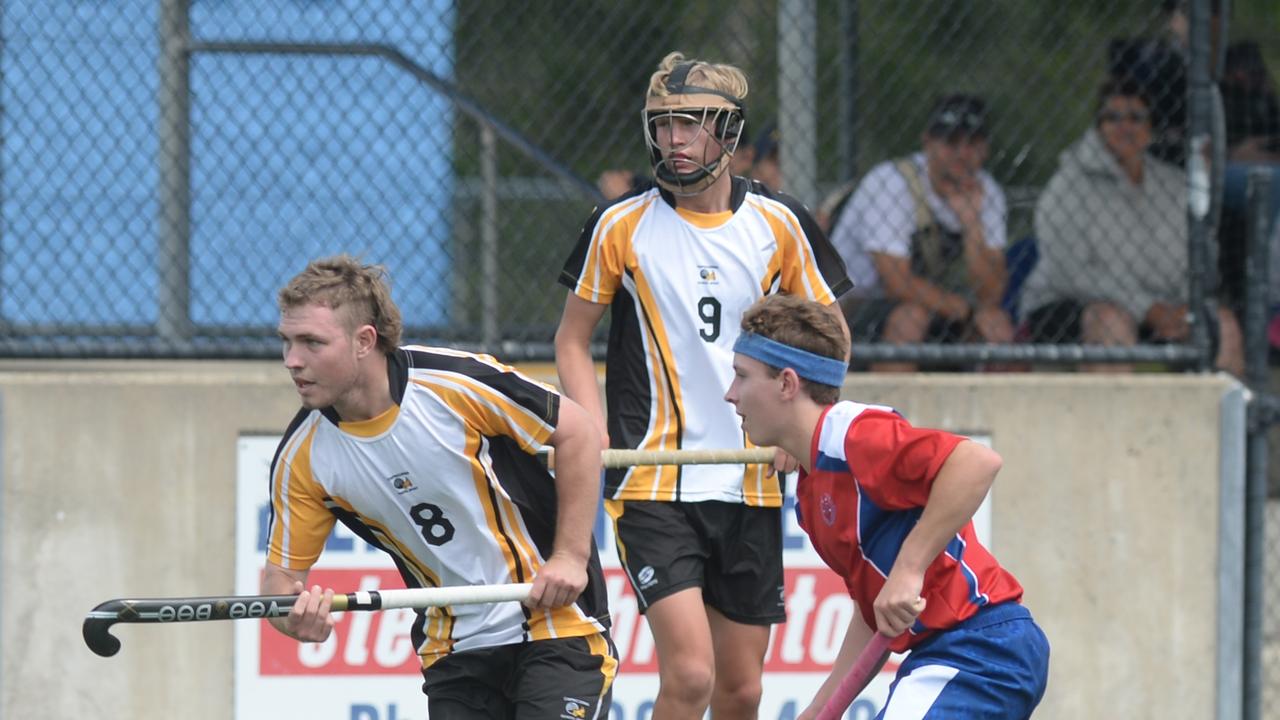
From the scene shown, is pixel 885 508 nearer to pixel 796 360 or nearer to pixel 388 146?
pixel 796 360

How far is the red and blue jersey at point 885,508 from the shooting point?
12.3 ft

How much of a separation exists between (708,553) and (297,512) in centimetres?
140

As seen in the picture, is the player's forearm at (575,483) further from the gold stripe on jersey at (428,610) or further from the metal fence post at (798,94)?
the metal fence post at (798,94)

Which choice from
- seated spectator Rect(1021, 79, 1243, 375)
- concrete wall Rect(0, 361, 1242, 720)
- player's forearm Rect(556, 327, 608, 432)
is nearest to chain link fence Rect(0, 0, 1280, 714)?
seated spectator Rect(1021, 79, 1243, 375)

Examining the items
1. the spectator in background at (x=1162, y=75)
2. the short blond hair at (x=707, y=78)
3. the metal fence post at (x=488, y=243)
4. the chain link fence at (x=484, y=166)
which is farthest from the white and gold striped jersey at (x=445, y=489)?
the spectator in background at (x=1162, y=75)

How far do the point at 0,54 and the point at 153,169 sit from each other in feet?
2.46

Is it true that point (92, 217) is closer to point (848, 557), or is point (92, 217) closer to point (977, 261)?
point (977, 261)

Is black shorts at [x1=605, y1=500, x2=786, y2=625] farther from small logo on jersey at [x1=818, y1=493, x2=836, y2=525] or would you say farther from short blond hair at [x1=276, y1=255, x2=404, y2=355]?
short blond hair at [x1=276, y1=255, x2=404, y2=355]

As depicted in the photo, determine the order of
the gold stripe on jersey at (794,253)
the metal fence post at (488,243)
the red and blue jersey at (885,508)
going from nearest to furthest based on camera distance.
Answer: the red and blue jersey at (885,508) → the gold stripe on jersey at (794,253) → the metal fence post at (488,243)

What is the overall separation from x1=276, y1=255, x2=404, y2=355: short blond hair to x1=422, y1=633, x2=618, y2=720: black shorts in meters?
0.82

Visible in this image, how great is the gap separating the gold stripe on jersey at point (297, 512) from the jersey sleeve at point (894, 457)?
1335 mm

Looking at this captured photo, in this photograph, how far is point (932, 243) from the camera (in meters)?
6.64

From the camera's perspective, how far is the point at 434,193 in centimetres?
723

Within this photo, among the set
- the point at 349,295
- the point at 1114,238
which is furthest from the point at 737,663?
the point at 1114,238
